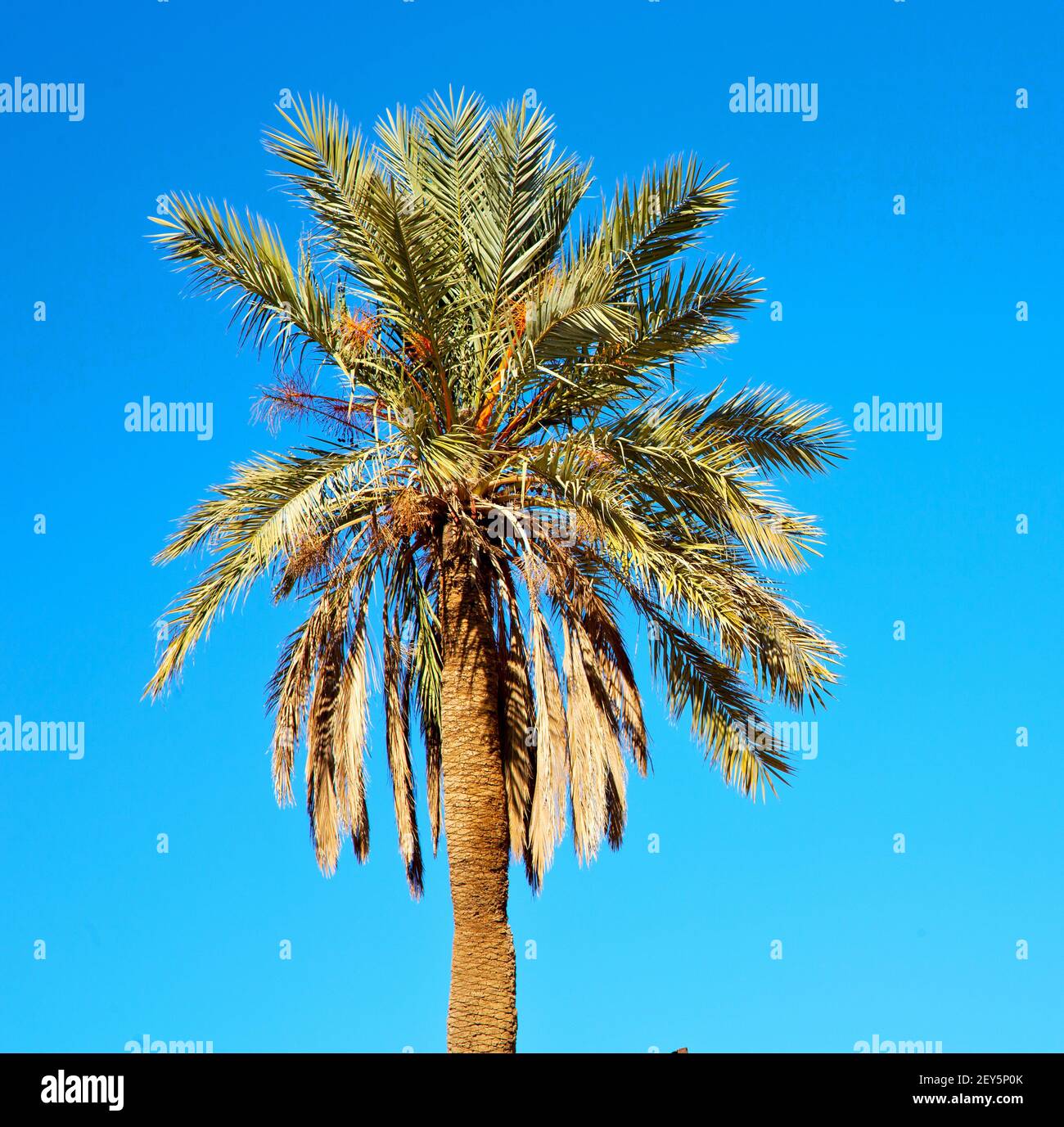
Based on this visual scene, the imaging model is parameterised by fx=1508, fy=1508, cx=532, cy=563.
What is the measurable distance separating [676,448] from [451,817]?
159 inches

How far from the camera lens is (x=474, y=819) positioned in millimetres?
13750

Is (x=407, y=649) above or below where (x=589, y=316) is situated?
below

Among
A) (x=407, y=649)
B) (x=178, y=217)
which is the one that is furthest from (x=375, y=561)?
(x=178, y=217)

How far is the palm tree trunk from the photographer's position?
1319 cm

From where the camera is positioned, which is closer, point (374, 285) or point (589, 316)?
point (589, 316)

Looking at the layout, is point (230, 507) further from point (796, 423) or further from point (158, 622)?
point (796, 423)

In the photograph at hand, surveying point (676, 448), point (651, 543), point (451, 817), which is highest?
point (676, 448)

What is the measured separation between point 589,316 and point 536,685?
11.4 feet

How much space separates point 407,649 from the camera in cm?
Result: 1543

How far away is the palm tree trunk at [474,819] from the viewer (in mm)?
13195
